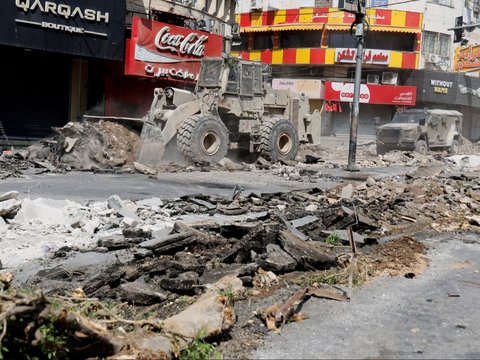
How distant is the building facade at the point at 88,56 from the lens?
65.0ft

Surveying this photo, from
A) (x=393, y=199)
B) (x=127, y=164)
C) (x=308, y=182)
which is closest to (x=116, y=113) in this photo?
(x=127, y=164)

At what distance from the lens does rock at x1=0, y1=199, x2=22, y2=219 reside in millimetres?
7922

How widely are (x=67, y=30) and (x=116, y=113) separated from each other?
4189mm

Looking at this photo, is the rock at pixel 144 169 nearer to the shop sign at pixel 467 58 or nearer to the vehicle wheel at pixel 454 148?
the vehicle wheel at pixel 454 148

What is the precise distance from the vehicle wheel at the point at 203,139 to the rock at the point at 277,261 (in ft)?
34.6

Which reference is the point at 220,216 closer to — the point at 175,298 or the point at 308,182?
the point at 175,298

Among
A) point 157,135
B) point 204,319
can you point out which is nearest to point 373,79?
point 157,135

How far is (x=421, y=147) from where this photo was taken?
28484 millimetres

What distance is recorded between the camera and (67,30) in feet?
66.6

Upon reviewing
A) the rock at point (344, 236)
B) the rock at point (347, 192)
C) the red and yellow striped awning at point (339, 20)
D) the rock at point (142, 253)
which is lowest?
the rock at point (142, 253)

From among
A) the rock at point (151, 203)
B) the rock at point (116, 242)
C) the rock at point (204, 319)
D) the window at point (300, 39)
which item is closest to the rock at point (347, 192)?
the rock at point (151, 203)

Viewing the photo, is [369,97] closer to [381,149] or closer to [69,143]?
[381,149]

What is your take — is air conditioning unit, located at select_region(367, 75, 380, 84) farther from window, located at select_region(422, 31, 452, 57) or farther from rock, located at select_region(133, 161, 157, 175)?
rock, located at select_region(133, 161, 157, 175)

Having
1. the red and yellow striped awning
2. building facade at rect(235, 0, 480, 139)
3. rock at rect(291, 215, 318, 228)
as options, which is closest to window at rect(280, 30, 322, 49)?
building facade at rect(235, 0, 480, 139)
